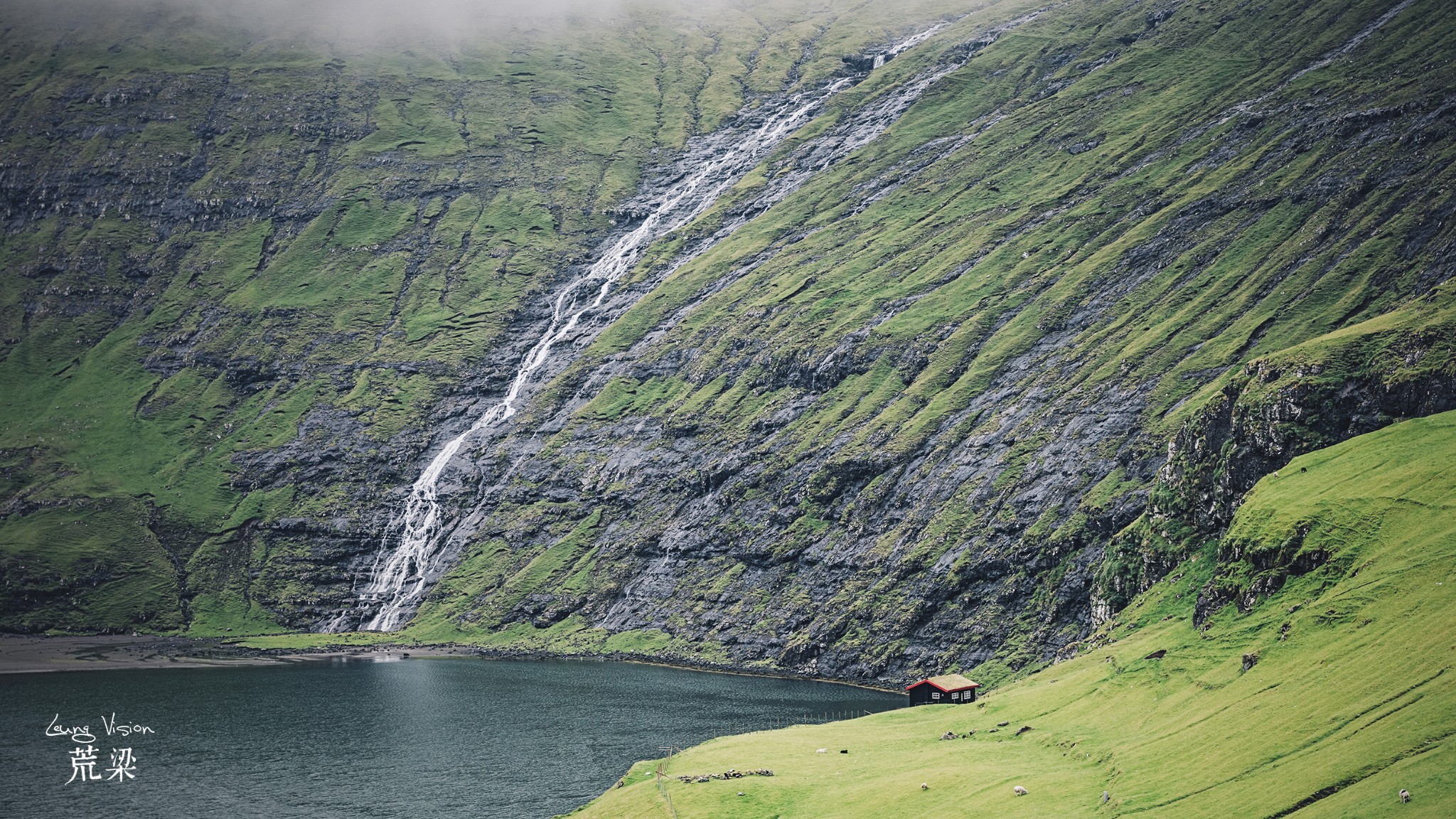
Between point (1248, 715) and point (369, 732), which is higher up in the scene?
point (369, 732)

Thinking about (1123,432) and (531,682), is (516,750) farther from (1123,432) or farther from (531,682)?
(1123,432)

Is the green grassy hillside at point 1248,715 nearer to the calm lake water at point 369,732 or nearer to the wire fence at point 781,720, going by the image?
the wire fence at point 781,720

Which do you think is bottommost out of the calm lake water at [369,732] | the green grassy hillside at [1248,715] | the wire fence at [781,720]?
the green grassy hillside at [1248,715]

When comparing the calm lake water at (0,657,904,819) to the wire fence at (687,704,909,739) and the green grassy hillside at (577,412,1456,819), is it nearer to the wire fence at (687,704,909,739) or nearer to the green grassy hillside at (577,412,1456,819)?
the wire fence at (687,704,909,739)

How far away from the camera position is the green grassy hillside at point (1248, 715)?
43.2 metres

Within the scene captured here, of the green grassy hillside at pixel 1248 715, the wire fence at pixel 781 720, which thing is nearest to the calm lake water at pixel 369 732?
the wire fence at pixel 781 720

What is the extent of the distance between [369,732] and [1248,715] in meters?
97.5

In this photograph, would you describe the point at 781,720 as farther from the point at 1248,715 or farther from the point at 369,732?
the point at 1248,715

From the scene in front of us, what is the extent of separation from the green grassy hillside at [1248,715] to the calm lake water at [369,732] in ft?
70.5

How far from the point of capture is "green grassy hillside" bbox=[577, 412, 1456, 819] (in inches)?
1703

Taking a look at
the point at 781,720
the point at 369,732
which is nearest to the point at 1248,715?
the point at 781,720

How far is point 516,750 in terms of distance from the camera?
109 m

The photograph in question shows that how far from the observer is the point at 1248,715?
54406 millimetres

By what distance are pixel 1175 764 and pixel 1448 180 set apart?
15621cm
